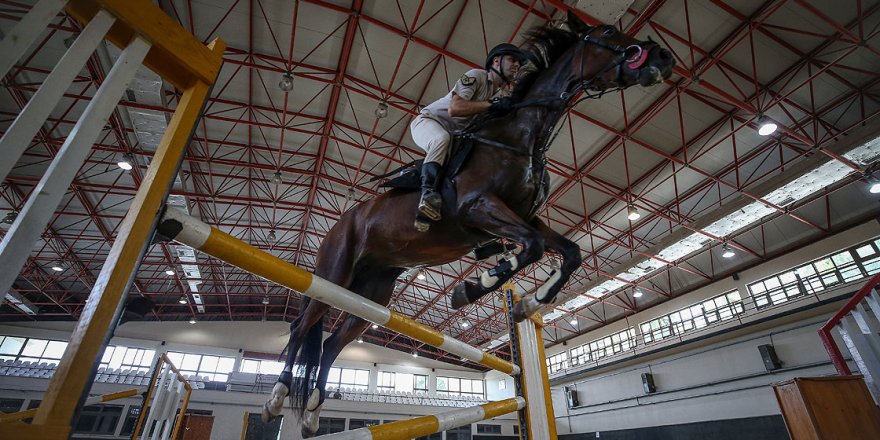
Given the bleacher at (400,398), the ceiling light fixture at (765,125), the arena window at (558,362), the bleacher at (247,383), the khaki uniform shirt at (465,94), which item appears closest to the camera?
the khaki uniform shirt at (465,94)

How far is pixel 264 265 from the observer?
4.30 ft

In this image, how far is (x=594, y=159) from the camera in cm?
1259

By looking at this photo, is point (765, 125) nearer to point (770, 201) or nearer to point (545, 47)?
point (770, 201)

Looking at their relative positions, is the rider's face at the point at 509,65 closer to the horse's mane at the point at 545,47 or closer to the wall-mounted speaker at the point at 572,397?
the horse's mane at the point at 545,47

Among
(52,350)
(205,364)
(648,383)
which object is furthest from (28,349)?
(648,383)

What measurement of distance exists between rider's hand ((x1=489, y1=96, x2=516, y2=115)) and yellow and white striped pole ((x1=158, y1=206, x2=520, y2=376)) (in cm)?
153

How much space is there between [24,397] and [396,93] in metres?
22.9

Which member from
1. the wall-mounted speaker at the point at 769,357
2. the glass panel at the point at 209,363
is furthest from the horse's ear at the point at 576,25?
the glass panel at the point at 209,363

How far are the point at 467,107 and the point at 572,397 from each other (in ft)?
76.0

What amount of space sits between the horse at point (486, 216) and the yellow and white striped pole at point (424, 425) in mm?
698

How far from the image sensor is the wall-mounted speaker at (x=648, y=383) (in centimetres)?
1767

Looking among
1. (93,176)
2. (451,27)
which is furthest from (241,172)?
(451,27)

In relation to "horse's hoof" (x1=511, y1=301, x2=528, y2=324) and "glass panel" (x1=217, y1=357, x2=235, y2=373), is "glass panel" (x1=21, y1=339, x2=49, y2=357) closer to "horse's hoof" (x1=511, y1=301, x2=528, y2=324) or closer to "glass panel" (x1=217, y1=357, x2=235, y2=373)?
"glass panel" (x1=217, y1=357, x2=235, y2=373)

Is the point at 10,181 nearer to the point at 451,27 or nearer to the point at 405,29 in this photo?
the point at 405,29
